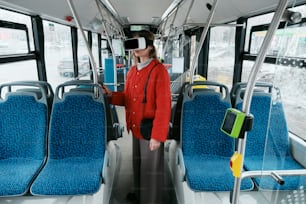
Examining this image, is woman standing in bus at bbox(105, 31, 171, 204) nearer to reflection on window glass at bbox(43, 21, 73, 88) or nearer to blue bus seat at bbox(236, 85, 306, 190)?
blue bus seat at bbox(236, 85, 306, 190)

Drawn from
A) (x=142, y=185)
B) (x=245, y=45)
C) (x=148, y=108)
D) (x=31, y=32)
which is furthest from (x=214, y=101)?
(x=31, y=32)

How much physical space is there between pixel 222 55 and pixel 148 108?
2.06 meters

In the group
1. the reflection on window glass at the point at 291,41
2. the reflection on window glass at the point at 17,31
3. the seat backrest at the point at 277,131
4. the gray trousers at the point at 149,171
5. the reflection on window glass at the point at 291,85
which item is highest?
the reflection on window glass at the point at 17,31

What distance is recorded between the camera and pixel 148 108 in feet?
5.20

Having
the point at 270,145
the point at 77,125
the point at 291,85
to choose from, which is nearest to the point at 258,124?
the point at 270,145

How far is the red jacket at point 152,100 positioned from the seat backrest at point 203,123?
0.90 ft

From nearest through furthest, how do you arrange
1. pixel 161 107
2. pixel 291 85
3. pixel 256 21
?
pixel 291 85
pixel 161 107
pixel 256 21

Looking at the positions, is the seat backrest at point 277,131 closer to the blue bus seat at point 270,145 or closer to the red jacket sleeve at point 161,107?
the blue bus seat at point 270,145

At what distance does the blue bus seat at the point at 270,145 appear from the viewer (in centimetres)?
115

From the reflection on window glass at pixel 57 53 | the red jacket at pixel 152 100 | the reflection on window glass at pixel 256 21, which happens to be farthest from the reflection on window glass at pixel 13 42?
the reflection on window glass at pixel 256 21

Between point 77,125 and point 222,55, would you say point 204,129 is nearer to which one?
point 77,125

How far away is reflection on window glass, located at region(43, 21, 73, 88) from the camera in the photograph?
2674mm

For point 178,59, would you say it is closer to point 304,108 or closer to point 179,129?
point 179,129

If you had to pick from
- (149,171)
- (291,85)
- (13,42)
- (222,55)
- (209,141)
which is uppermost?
(13,42)
